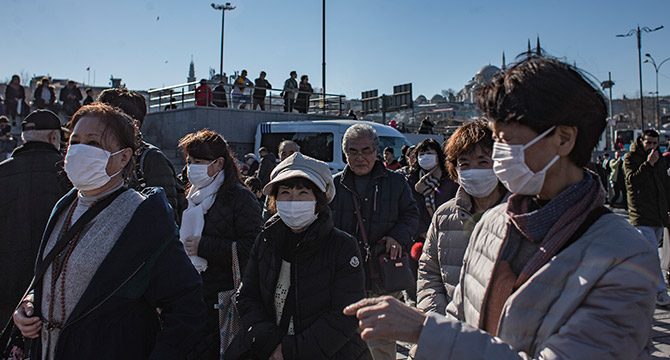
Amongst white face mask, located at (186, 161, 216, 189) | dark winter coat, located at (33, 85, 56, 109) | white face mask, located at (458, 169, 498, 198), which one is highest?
dark winter coat, located at (33, 85, 56, 109)

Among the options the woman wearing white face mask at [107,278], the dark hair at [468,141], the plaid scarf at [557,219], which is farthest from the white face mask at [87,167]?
the dark hair at [468,141]

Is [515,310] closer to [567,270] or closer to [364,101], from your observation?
[567,270]

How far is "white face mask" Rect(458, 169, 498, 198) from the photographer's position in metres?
3.50

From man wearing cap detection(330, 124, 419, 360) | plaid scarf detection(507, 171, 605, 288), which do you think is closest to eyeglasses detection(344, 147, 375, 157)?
man wearing cap detection(330, 124, 419, 360)

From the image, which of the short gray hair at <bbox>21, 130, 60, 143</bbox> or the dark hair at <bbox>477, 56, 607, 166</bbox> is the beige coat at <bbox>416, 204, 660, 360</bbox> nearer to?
the dark hair at <bbox>477, 56, 607, 166</bbox>

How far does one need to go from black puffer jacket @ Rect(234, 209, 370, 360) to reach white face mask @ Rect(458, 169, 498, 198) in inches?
29.7

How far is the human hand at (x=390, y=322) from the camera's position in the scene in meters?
1.65

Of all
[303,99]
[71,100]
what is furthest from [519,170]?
[303,99]

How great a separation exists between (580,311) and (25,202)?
3.71 meters

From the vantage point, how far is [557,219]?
1.72 metres

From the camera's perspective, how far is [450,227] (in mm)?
3502

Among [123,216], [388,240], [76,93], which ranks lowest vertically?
[388,240]

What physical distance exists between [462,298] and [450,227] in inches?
56.9

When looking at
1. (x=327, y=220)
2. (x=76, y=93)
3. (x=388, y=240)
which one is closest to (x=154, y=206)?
(x=327, y=220)
